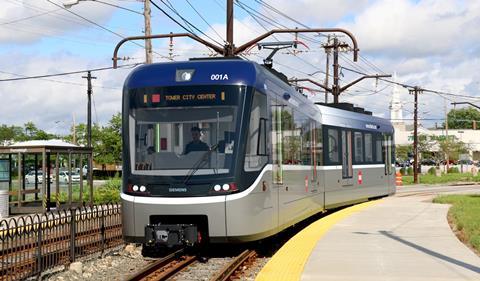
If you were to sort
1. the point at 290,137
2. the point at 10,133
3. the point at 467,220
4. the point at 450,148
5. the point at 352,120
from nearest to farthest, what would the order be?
the point at 290,137, the point at 467,220, the point at 352,120, the point at 450,148, the point at 10,133

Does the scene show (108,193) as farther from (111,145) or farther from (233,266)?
(111,145)

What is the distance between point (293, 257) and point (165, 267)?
224 cm

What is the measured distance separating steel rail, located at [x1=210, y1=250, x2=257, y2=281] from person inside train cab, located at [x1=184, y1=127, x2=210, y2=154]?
192cm

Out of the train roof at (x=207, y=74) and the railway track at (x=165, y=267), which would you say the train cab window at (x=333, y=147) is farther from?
the railway track at (x=165, y=267)

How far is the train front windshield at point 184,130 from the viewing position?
1065 cm

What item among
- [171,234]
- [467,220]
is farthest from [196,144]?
[467,220]

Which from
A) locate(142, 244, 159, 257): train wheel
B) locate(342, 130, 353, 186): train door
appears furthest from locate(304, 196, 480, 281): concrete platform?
locate(142, 244, 159, 257): train wheel

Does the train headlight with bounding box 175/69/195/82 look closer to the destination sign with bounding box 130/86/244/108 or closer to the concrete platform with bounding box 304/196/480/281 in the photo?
the destination sign with bounding box 130/86/244/108

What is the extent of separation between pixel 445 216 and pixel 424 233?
4.33 metres

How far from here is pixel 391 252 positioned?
11.1m

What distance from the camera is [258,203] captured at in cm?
1096

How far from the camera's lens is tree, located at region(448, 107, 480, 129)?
6781 inches

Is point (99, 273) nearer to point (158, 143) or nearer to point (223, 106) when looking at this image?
point (158, 143)

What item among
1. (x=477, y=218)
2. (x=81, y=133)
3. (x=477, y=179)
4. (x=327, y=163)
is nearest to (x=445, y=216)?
(x=477, y=218)
